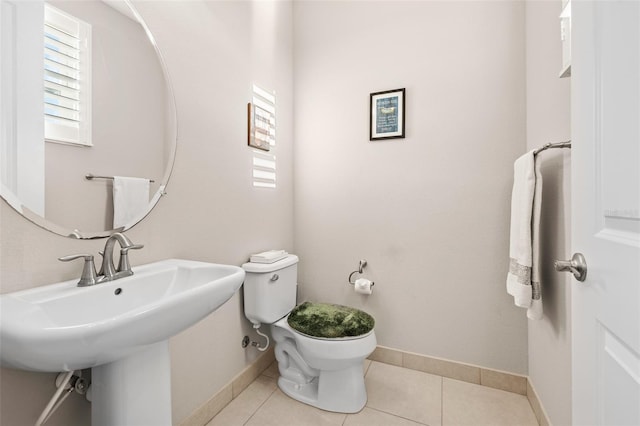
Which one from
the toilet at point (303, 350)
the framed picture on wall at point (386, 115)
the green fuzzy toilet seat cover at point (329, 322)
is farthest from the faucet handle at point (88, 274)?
the framed picture on wall at point (386, 115)

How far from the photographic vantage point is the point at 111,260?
929 millimetres

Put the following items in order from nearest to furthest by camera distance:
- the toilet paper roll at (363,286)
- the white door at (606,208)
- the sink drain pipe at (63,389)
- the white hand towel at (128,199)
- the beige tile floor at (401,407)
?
the white door at (606,208)
the sink drain pipe at (63,389)
the white hand towel at (128,199)
the beige tile floor at (401,407)
the toilet paper roll at (363,286)

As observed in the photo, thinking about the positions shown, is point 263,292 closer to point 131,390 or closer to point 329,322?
point 329,322

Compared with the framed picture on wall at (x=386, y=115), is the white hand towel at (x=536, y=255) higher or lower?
lower

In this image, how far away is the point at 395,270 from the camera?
187cm

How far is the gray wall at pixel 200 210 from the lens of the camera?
817 mm

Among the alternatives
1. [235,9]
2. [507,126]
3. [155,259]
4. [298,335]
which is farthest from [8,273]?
[507,126]

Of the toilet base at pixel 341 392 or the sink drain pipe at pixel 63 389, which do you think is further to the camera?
the toilet base at pixel 341 392

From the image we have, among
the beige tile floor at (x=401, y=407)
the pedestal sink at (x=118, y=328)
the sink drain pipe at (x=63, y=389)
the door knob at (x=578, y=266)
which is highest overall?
the door knob at (x=578, y=266)

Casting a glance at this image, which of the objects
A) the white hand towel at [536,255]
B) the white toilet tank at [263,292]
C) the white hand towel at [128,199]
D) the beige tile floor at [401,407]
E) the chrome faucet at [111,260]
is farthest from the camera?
the white toilet tank at [263,292]

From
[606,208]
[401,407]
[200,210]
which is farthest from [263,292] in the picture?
[606,208]

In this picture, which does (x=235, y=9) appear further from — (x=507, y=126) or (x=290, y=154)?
(x=507, y=126)

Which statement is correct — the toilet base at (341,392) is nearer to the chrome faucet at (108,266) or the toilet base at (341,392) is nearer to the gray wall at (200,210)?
the gray wall at (200,210)

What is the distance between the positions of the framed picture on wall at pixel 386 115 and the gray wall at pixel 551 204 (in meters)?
0.68
